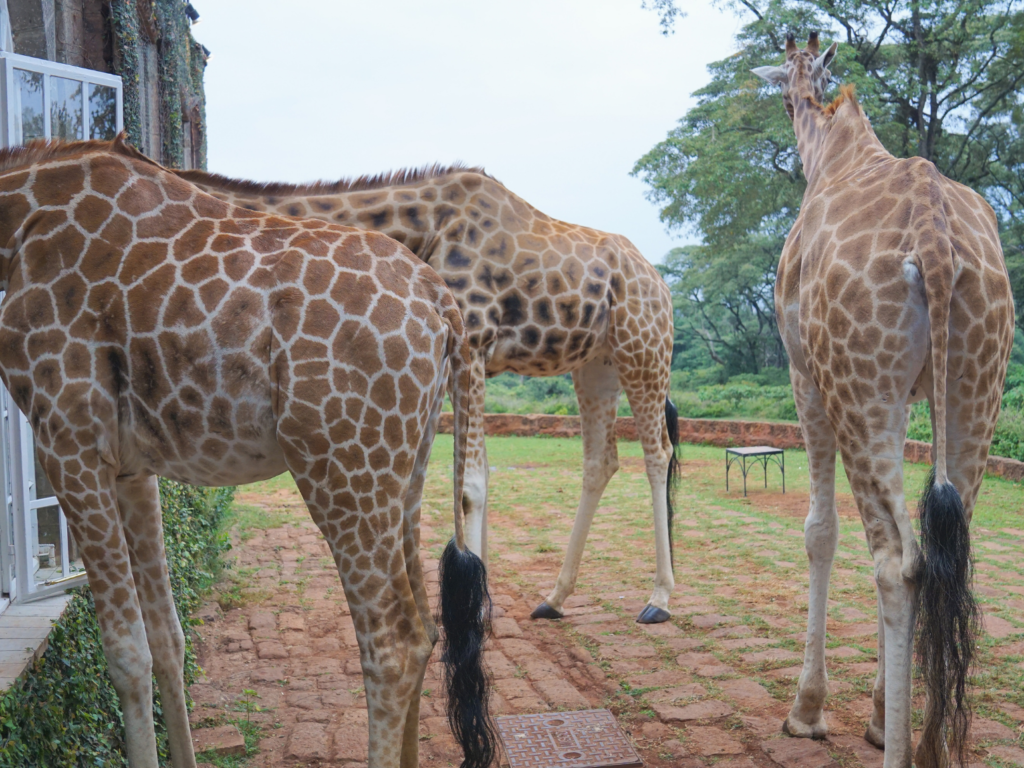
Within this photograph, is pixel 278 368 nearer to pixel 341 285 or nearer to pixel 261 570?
pixel 341 285

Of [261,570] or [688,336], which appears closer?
[261,570]

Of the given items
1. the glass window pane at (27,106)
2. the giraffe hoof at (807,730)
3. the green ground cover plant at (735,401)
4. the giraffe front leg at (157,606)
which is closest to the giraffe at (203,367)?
the giraffe front leg at (157,606)

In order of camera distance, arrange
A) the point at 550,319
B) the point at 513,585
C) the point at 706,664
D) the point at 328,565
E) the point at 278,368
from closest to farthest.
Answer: the point at 278,368, the point at 706,664, the point at 550,319, the point at 513,585, the point at 328,565

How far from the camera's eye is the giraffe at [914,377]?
2934 mm

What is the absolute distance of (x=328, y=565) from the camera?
677 centimetres

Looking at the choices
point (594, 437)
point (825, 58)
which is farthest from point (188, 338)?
point (825, 58)

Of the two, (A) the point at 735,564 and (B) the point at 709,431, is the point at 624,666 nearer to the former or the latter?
(A) the point at 735,564

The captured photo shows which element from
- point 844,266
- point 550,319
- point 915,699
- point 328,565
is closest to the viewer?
point 844,266

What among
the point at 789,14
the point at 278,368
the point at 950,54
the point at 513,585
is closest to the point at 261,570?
A: the point at 513,585

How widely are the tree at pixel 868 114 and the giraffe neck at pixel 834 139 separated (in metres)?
11.4

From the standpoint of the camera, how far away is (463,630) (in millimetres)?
2898

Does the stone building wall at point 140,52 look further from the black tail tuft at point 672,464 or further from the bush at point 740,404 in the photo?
the bush at point 740,404

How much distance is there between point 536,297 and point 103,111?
8.66 ft

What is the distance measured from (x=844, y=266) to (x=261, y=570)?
5.14 metres
